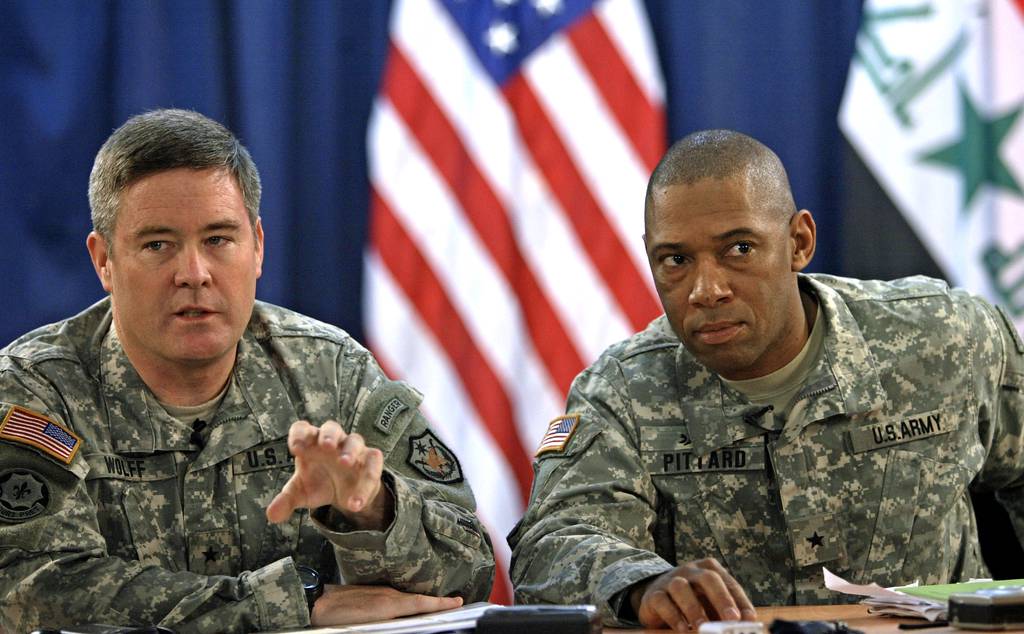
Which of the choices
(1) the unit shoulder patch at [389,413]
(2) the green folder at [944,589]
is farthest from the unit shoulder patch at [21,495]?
(2) the green folder at [944,589]

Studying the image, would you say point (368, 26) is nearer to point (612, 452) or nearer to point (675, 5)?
point (675, 5)

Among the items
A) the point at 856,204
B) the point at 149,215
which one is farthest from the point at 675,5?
the point at 149,215

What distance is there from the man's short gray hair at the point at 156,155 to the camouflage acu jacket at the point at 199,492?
1.02 ft

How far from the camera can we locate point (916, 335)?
2920mm

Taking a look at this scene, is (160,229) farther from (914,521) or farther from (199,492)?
(914,521)

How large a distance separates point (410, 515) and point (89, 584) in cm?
60

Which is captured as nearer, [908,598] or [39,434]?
[908,598]

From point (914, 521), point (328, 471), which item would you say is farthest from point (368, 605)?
point (914, 521)

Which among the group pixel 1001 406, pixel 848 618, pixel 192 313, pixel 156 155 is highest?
pixel 156 155

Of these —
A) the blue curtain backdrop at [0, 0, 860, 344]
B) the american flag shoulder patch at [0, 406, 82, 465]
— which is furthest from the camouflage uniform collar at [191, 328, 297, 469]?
the blue curtain backdrop at [0, 0, 860, 344]

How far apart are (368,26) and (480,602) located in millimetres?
1697

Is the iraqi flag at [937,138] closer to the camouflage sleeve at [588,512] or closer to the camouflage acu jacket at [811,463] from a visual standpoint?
the camouflage acu jacket at [811,463]

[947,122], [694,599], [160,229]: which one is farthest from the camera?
[947,122]

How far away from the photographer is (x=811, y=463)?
2.79 m
